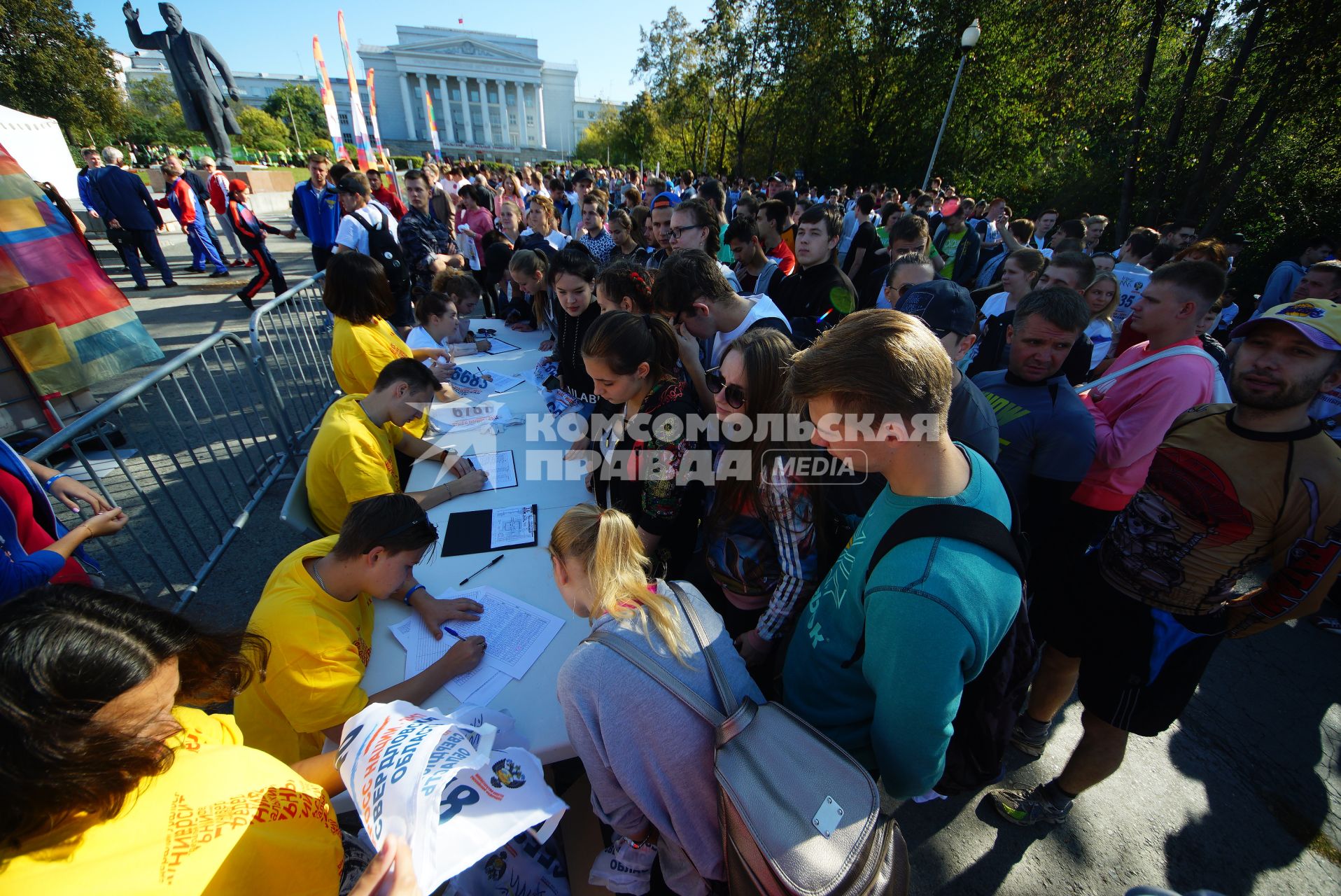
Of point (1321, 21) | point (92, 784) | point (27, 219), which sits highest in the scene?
point (1321, 21)

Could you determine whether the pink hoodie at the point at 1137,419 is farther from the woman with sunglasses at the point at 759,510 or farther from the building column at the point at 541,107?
the building column at the point at 541,107

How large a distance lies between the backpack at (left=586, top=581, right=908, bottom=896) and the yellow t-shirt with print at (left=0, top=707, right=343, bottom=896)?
79 centimetres

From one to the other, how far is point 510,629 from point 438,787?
0.81 m

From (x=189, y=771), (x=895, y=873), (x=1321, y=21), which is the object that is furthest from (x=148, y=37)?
(x=1321, y=21)

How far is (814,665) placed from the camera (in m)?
1.48

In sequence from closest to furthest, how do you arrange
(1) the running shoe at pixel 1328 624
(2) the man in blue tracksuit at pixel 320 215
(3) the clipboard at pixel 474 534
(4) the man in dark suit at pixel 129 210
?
(3) the clipboard at pixel 474 534 → (1) the running shoe at pixel 1328 624 → (2) the man in blue tracksuit at pixel 320 215 → (4) the man in dark suit at pixel 129 210

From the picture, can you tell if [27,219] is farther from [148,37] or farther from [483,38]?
[483,38]

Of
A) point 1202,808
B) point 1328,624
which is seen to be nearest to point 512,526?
point 1202,808

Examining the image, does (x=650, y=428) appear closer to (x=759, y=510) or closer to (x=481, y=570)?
(x=759, y=510)

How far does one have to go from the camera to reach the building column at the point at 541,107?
80375 millimetres

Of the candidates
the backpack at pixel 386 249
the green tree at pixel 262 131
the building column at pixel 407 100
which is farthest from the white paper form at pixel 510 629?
the building column at pixel 407 100

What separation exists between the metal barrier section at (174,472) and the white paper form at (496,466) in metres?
1.46

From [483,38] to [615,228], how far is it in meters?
99.0

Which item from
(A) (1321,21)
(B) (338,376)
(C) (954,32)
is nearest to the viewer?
(B) (338,376)
